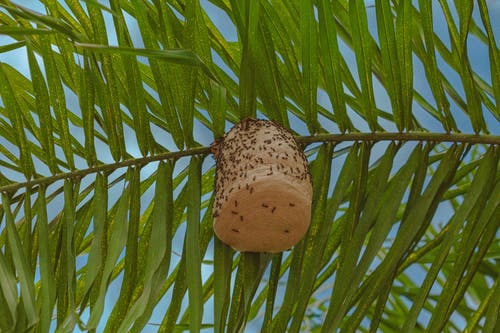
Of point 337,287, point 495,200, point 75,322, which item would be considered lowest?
point 75,322

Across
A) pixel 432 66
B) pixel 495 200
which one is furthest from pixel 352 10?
pixel 495 200

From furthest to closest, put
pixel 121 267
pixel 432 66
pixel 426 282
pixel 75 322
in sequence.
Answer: pixel 121 267, pixel 432 66, pixel 426 282, pixel 75 322

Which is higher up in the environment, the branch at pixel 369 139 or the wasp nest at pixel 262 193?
the branch at pixel 369 139

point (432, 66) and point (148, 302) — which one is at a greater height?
point (432, 66)

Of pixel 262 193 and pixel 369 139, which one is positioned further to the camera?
pixel 369 139

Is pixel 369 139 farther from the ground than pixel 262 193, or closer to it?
farther from the ground

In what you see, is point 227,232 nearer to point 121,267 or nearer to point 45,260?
point 45,260

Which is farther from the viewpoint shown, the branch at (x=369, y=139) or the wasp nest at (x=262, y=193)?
the branch at (x=369, y=139)

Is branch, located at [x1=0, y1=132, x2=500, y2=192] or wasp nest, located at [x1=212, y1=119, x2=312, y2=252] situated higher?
branch, located at [x1=0, y1=132, x2=500, y2=192]
